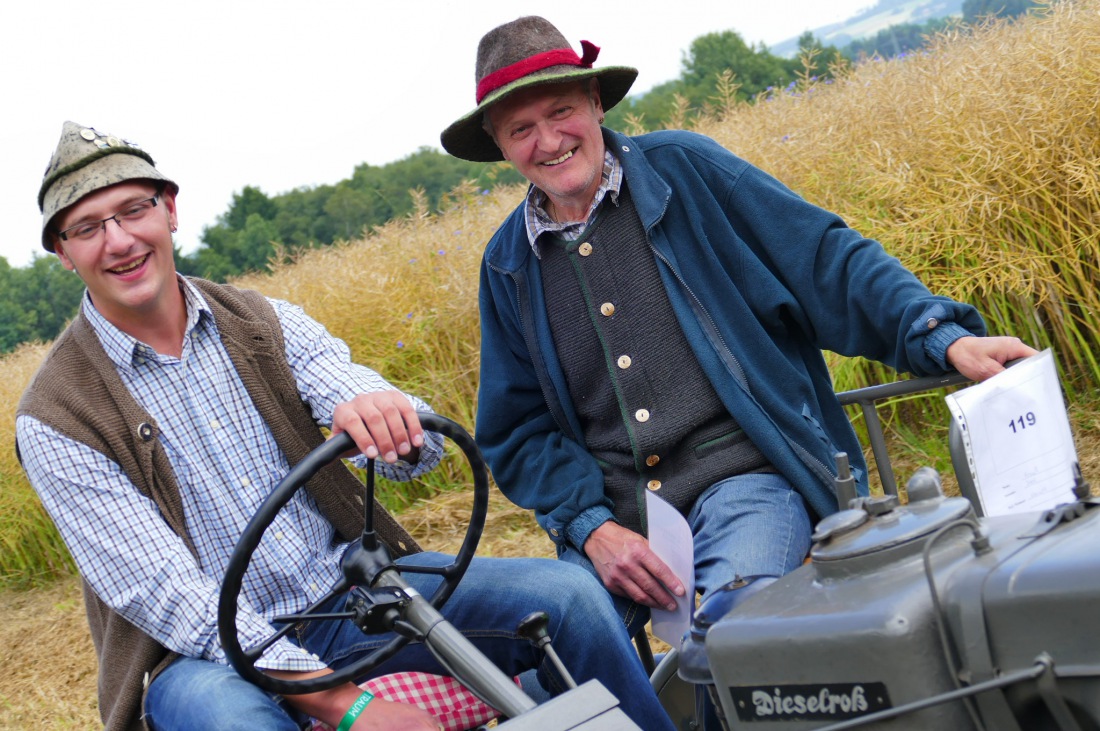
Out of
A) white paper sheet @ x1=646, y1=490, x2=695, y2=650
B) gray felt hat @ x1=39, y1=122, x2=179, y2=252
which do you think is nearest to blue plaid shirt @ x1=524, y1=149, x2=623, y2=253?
white paper sheet @ x1=646, y1=490, x2=695, y2=650

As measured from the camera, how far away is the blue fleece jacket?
8.27 feet

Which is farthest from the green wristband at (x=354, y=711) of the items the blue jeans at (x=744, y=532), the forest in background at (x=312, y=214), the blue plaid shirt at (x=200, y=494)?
the forest in background at (x=312, y=214)

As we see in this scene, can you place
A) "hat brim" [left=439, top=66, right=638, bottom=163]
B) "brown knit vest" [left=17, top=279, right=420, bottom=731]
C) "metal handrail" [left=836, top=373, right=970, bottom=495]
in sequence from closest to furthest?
"metal handrail" [left=836, top=373, right=970, bottom=495] < "brown knit vest" [left=17, top=279, right=420, bottom=731] < "hat brim" [left=439, top=66, right=638, bottom=163]

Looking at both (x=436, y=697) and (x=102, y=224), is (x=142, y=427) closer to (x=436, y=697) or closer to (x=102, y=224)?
(x=102, y=224)

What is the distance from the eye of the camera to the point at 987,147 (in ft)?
14.3

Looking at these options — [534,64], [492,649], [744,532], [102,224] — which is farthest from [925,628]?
[102,224]

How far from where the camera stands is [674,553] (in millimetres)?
2295

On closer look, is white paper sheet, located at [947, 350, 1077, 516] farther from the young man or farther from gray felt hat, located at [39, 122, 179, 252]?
gray felt hat, located at [39, 122, 179, 252]

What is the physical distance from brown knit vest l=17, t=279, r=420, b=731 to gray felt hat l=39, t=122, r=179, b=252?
0.92 feet

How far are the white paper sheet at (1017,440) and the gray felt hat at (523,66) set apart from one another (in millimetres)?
1269

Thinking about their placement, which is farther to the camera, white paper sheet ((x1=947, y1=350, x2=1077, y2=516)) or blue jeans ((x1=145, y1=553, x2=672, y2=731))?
blue jeans ((x1=145, y1=553, x2=672, y2=731))

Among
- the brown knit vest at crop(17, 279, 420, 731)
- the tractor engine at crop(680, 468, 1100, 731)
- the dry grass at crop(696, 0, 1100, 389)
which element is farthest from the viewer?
the dry grass at crop(696, 0, 1100, 389)

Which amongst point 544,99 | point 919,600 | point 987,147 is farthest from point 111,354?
point 987,147

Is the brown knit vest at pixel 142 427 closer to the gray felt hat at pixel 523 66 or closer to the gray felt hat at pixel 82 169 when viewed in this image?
the gray felt hat at pixel 82 169
